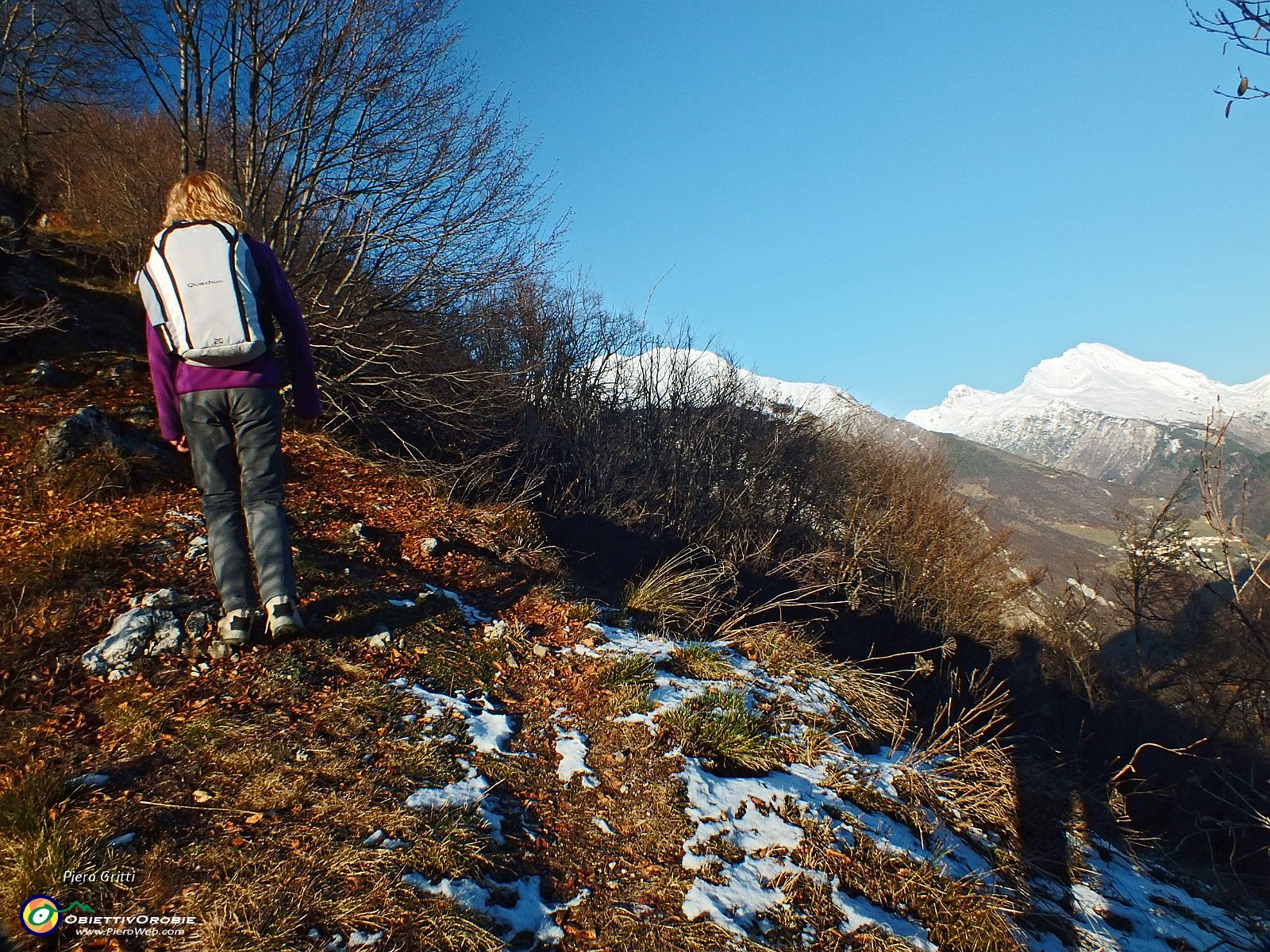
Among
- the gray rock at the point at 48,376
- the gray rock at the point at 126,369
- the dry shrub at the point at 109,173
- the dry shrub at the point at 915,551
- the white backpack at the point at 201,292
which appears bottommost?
the dry shrub at the point at 915,551

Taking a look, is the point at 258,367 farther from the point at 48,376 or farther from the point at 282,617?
the point at 48,376

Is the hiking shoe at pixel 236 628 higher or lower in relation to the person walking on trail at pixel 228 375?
lower

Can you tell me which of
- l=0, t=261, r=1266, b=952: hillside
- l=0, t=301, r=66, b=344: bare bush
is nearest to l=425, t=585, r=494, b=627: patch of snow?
l=0, t=261, r=1266, b=952: hillside

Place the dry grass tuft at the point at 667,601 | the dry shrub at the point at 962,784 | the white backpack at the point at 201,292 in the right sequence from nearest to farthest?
the white backpack at the point at 201,292 → the dry shrub at the point at 962,784 → the dry grass tuft at the point at 667,601

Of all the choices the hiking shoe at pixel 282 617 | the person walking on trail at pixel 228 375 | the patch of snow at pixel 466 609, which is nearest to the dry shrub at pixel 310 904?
the hiking shoe at pixel 282 617

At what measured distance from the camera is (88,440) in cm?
453

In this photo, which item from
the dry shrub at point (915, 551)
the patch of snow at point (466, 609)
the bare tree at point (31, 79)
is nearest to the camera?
the patch of snow at point (466, 609)

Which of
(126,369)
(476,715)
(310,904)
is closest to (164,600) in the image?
(476,715)

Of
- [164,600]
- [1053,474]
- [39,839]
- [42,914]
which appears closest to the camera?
[42,914]

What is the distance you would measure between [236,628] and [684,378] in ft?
43.9

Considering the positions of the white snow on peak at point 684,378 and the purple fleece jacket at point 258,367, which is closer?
the purple fleece jacket at point 258,367

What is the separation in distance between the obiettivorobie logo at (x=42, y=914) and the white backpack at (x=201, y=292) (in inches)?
82.1

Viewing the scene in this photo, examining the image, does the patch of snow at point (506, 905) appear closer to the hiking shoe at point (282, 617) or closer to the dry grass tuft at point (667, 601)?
the hiking shoe at point (282, 617)

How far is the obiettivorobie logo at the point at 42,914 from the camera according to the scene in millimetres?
1733
